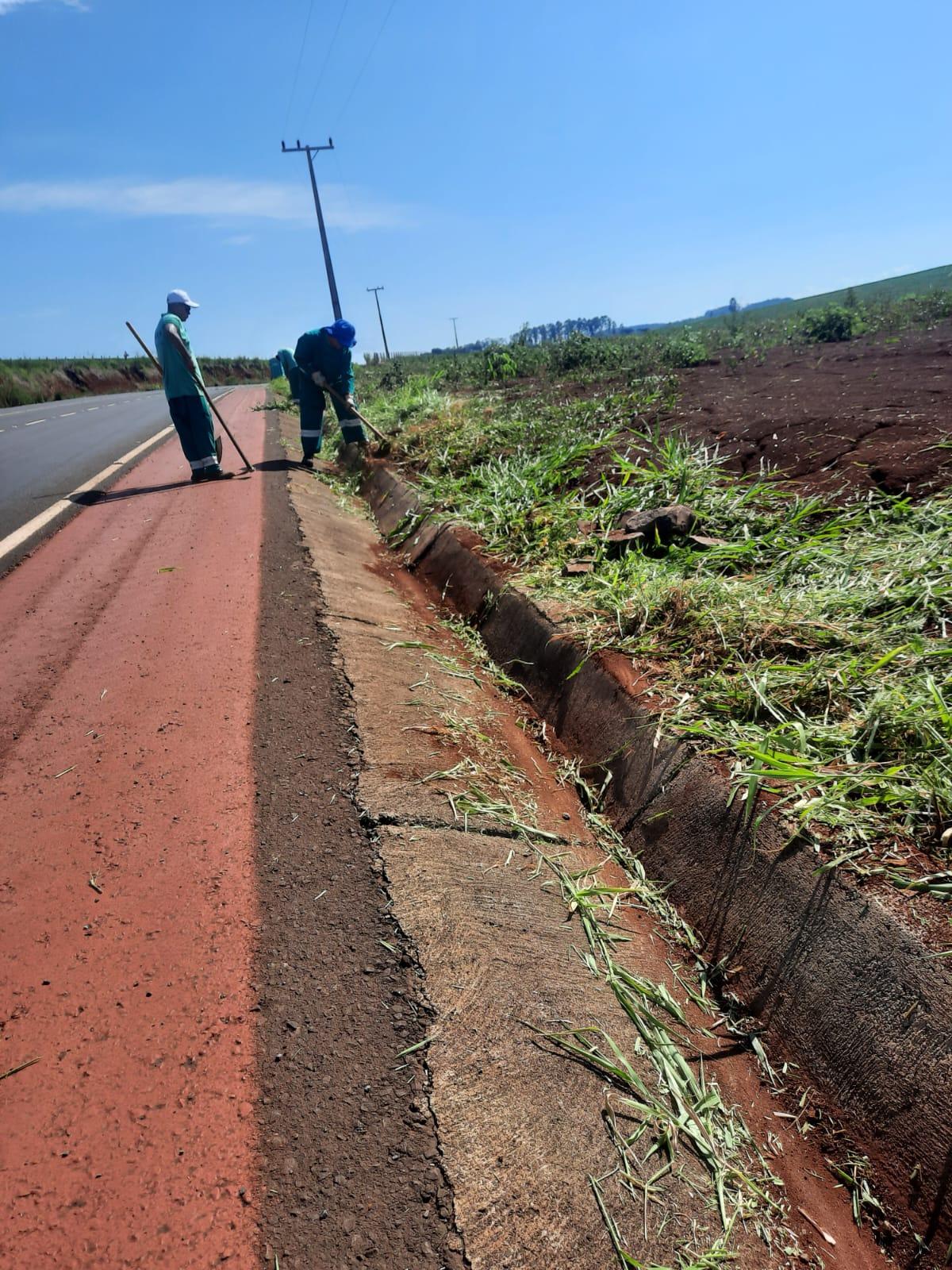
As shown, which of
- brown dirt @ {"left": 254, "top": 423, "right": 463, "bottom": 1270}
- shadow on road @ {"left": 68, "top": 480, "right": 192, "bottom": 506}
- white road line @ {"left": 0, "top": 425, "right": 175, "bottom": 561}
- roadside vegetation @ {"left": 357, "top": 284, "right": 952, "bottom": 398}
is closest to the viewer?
brown dirt @ {"left": 254, "top": 423, "right": 463, "bottom": 1270}

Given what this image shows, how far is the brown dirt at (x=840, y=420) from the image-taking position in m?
4.35

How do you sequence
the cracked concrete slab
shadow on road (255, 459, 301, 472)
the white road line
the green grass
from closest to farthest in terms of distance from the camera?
the green grass → the cracked concrete slab → the white road line → shadow on road (255, 459, 301, 472)

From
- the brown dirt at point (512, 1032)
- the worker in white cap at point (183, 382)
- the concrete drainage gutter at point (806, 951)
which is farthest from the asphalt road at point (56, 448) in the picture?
the concrete drainage gutter at point (806, 951)

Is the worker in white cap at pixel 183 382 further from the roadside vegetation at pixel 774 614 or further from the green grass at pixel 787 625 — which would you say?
the green grass at pixel 787 625

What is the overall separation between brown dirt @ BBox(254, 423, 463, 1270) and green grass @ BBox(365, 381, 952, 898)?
4.10 feet

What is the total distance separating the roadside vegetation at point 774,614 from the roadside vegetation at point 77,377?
2389 cm

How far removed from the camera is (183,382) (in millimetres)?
8125

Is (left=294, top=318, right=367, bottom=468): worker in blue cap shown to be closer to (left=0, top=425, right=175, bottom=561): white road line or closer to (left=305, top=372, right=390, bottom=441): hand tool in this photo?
(left=305, top=372, right=390, bottom=441): hand tool

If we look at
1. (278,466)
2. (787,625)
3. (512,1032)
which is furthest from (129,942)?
(278,466)

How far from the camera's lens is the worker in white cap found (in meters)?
8.11

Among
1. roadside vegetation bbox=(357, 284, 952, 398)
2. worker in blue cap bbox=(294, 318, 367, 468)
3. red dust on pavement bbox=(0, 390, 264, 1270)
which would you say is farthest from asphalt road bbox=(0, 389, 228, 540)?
roadside vegetation bbox=(357, 284, 952, 398)

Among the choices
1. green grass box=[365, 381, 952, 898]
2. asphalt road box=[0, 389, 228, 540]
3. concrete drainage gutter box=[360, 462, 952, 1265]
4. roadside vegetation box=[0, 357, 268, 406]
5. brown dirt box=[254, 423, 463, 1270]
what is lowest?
concrete drainage gutter box=[360, 462, 952, 1265]

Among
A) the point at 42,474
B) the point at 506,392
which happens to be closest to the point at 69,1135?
the point at 42,474

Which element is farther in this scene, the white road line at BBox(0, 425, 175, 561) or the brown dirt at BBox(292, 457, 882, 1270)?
the white road line at BBox(0, 425, 175, 561)
